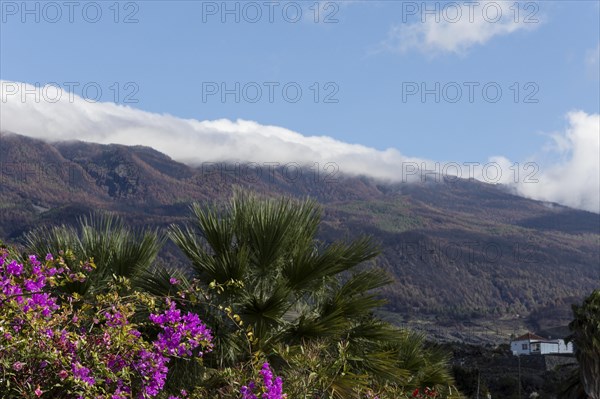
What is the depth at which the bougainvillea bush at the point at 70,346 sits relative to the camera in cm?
592

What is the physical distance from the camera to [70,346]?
6.25 metres

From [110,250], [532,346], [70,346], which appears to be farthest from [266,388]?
[532,346]

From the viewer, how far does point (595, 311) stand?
26.1m

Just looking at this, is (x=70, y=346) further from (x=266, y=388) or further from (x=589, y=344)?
(x=589, y=344)

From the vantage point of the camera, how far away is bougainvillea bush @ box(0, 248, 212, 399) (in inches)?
233

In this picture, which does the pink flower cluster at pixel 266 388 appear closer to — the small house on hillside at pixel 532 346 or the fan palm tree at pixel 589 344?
the fan palm tree at pixel 589 344

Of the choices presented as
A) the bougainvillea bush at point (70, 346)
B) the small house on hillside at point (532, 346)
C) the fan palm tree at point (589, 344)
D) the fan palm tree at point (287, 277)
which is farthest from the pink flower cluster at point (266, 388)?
the small house on hillside at point (532, 346)

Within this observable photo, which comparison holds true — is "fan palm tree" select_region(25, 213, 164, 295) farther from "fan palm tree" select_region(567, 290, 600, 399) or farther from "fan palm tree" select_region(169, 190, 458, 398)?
"fan palm tree" select_region(567, 290, 600, 399)

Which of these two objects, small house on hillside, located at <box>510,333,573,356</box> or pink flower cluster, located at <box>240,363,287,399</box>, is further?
small house on hillside, located at <box>510,333,573,356</box>

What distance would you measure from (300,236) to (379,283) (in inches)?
49.5

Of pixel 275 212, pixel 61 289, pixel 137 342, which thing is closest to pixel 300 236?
pixel 275 212

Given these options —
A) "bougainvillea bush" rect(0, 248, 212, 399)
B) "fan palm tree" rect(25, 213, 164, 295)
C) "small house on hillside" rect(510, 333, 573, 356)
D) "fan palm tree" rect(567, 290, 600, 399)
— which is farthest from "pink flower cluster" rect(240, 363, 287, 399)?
"small house on hillside" rect(510, 333, 573, 356)

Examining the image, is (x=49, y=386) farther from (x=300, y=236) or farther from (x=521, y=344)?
(x=521, y=344)

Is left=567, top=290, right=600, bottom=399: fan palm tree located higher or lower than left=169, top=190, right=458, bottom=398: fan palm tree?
lower
